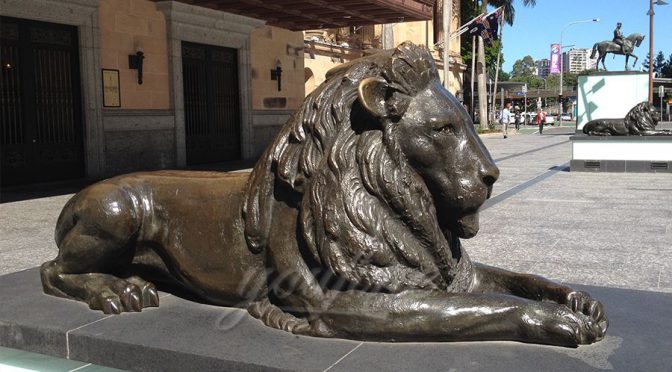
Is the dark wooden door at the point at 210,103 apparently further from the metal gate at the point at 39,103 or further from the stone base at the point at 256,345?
the stone base at the point at 256,345

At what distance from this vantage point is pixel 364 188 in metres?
2.56

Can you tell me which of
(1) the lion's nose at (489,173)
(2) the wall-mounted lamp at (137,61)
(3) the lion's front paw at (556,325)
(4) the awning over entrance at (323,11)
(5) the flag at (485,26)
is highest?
(5) the flag at (485,26)

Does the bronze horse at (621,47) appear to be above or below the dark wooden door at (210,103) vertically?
above

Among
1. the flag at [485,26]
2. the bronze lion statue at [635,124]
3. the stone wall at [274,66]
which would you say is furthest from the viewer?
the flag at [485,26]

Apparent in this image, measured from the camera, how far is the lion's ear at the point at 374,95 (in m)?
2.51

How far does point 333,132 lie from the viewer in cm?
262

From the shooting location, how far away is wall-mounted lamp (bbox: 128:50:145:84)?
1554 centimetres

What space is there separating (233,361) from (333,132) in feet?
3.13

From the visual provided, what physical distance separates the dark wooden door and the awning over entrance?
54.2 inches

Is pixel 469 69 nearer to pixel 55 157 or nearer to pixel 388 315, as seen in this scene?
pixel 55 157

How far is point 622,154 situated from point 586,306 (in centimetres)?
1414

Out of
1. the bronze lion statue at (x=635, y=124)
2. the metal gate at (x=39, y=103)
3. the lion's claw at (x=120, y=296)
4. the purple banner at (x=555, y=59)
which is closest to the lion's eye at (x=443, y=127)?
the lion's claw at (x=120, y=296)

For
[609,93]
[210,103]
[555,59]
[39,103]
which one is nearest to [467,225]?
[39,103]

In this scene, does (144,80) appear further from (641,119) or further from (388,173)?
(388,173)
